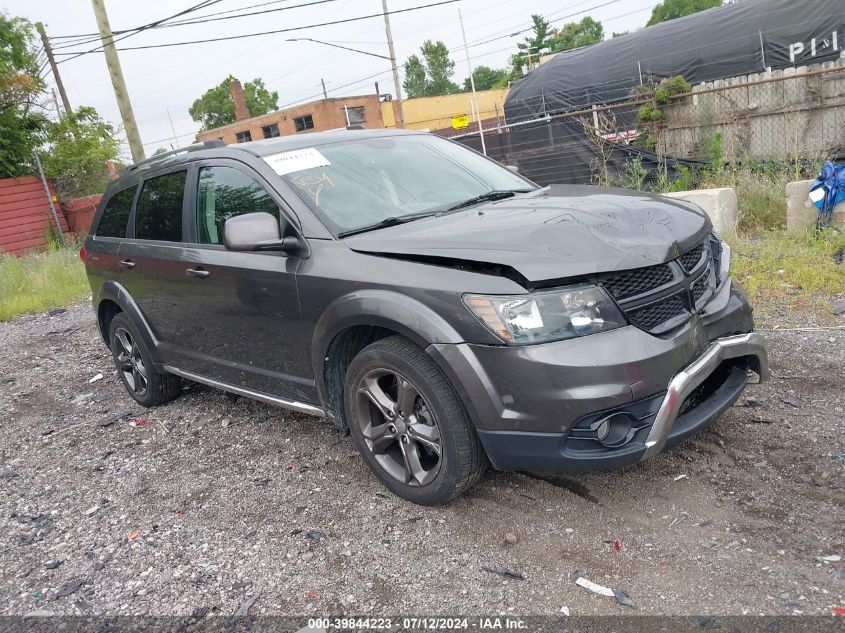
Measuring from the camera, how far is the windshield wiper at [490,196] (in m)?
3.72

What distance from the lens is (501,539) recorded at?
9.74ft

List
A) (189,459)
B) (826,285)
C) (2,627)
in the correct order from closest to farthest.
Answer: (2,627) → (189,459) → (826,285)

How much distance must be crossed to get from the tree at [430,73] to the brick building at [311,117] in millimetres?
50601

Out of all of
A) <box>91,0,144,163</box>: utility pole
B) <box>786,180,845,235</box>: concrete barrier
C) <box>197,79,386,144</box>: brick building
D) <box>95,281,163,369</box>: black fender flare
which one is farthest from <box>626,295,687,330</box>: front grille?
<box>197,79,386,144</box>: brick building

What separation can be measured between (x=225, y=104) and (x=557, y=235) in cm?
8782

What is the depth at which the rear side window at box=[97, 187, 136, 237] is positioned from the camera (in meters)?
5.05

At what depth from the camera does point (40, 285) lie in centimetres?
1184

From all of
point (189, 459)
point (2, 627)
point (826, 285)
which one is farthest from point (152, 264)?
point (826, 285)

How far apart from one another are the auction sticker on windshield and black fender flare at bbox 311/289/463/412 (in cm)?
92

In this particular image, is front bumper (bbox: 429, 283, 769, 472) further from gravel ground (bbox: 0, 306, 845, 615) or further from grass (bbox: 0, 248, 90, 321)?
grass (bbox: 0, 248, 90, 321)

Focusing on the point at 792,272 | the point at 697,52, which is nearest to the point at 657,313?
the point at 792,272

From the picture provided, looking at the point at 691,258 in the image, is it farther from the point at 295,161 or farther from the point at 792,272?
the point at 792,272

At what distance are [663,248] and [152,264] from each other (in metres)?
3.32

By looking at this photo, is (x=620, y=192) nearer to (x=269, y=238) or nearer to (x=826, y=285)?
(x=269, y=238)
